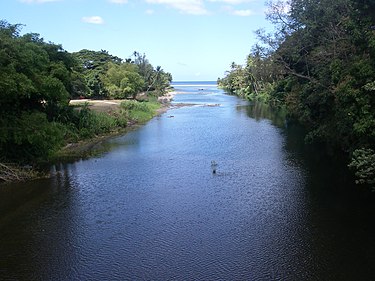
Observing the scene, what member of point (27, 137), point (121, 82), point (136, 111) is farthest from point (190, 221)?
point (121, 82)

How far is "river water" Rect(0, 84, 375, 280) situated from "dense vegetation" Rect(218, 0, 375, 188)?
2.39 m

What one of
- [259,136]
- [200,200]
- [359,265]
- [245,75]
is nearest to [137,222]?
[200,200]

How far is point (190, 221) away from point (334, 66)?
11946 mm

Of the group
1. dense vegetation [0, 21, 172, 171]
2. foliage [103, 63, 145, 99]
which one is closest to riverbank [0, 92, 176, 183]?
dense vegetation [0, 21, 172, 171]

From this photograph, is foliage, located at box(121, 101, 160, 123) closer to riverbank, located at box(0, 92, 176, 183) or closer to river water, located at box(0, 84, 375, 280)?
riverbank, located at box(0, 92, 176, 183)

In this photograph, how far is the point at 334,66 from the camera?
22.2 m

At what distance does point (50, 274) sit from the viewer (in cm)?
1315

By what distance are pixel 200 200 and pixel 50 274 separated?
8513mm

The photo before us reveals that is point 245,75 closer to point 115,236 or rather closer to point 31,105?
point 31,105

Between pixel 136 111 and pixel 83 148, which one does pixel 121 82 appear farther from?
pixel 83 148

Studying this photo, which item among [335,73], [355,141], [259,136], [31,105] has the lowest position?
[259,136]

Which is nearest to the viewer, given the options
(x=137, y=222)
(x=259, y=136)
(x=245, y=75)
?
(x=137, y=222)

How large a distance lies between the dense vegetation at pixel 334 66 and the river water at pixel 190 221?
2.39m

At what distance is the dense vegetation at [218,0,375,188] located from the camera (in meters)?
18.7
